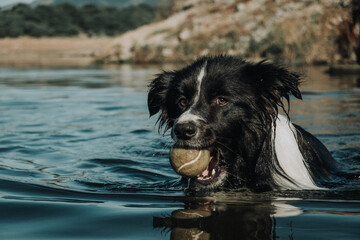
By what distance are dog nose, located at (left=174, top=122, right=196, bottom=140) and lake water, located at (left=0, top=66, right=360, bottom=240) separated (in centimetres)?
55

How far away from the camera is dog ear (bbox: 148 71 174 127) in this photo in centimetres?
618

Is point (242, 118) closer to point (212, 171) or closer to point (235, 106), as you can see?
point (235, 106)

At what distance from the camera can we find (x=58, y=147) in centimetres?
829

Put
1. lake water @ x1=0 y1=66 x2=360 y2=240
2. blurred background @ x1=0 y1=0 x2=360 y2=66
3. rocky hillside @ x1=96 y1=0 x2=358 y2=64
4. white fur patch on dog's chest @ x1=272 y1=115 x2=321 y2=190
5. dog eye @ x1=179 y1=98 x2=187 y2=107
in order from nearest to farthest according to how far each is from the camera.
A: lake water @ x1=0 y1=66 x2=360 y2=240
white fur patch on dog's chest @ x1=272 y1=115 x2=321 y2=190
dog eye @ x1=179 y1=98 x2=187 y2=107
blurred background @ x1=0 y1=0 x2=360 y2=66
rocky hillside @ x1=96 y1=0 x2=358 y2=64

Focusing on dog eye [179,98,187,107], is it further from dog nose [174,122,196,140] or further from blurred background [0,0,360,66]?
blurred background [0,0,360,66]

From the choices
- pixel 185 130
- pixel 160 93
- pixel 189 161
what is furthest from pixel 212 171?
pixel 160 93

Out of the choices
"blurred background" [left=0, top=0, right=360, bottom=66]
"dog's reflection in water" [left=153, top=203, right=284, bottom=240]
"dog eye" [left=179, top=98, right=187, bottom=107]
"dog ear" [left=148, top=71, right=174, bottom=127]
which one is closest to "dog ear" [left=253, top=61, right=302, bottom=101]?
"dog eye" [left=179, top=98, right=187, bottom=107]

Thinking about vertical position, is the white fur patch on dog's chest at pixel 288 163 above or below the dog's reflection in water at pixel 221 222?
above

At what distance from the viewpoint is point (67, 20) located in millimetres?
62906

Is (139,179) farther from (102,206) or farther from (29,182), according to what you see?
(102,206)

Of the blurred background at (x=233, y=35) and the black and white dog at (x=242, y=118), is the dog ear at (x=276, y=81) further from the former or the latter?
the blurred background at (x=233, y=35)

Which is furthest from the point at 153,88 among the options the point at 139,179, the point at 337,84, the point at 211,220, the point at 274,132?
the point at 337,84

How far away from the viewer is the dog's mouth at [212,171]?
543 cm

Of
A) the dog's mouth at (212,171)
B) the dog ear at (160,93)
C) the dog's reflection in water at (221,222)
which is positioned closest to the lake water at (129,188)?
the dog's reflection in water at (221,222)
